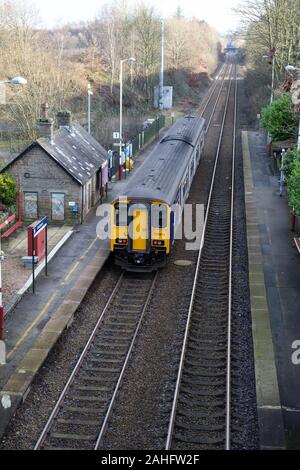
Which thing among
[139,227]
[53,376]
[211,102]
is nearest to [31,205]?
[139,227]

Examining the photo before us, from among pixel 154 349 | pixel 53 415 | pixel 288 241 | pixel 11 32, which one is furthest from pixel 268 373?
pixel 11 32

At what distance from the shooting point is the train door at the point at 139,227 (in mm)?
18516

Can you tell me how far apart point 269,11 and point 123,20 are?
2743cm

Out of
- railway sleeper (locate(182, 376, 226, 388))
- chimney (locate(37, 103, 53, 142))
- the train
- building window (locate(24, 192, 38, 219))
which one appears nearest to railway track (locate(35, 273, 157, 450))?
the train

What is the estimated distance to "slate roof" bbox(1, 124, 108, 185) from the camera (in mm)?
23578

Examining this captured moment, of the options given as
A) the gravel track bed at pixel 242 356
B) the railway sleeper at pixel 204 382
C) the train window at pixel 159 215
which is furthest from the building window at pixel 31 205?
the railway sleeper at pixel 204 382

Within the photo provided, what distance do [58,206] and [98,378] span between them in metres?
12.2

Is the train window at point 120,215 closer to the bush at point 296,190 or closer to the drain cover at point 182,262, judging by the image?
the drain cover at point 182,262

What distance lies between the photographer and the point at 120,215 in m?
18.7

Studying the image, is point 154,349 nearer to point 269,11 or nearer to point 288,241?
point 288,241

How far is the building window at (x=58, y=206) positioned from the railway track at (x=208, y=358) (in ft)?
18.6

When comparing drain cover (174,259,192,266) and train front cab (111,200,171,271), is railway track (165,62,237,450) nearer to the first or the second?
drain cover (174,259,192,266)

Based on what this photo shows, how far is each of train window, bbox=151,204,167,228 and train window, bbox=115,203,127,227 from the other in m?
0.86
